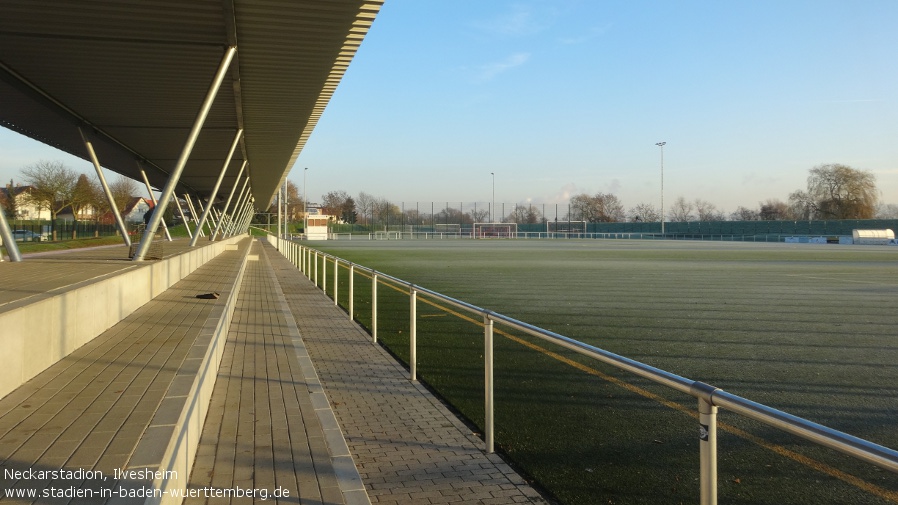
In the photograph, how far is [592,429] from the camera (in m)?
5.00

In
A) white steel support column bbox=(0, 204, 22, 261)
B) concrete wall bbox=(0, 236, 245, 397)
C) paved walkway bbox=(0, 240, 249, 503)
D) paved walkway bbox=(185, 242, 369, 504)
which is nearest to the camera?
paved walkway bbox=(0, 240, 249, 503)

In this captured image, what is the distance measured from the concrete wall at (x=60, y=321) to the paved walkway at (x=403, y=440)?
2.17m

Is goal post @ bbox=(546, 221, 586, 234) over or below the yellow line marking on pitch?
over

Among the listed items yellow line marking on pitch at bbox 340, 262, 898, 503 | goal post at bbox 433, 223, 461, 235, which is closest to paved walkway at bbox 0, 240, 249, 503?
yellow line marking on pitch at bbox 340, 262, 898, 503

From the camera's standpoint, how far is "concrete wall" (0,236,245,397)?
4.20m

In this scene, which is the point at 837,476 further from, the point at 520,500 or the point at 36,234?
the point at 36,234

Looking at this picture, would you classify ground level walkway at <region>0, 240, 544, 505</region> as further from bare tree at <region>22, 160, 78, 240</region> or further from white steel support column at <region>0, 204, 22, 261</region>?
bare tree at <region>22, 160, 78, 240</region>

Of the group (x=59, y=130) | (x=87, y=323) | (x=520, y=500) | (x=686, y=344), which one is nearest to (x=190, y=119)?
(x=59, y=130)

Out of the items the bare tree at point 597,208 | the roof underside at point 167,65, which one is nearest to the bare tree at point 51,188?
the roof underside at point 167,65

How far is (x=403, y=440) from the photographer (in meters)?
4.82

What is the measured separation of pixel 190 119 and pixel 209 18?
7.71 meters

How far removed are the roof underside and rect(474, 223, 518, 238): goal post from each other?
71161 millimetres

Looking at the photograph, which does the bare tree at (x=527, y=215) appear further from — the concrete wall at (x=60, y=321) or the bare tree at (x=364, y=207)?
the concrete wall at (x=60, y=321)

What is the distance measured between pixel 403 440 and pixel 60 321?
9.22ft
